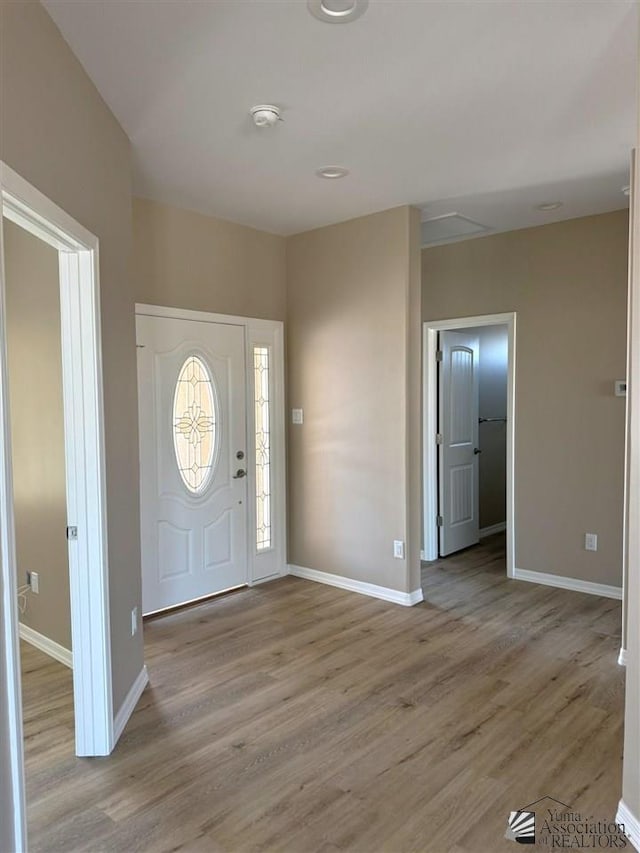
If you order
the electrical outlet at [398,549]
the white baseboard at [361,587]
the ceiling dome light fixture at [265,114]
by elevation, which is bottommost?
the white baseboard at [361,587]

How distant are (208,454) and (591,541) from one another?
2.94m

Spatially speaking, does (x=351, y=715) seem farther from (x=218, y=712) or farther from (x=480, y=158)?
(x=480, y=158)

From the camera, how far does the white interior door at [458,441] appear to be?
5355mm

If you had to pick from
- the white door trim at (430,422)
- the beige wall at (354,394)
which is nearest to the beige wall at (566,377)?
the white door trim at (430,422)

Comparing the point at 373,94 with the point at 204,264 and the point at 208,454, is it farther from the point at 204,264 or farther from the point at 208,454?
the point at 208,454

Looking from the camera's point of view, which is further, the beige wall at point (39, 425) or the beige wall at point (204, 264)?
the beige wall at point (204, 264)

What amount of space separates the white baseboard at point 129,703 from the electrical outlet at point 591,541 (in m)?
3.23

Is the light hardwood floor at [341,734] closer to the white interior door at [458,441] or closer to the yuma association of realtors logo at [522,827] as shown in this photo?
the yuma association of realtors logo at [522,827]

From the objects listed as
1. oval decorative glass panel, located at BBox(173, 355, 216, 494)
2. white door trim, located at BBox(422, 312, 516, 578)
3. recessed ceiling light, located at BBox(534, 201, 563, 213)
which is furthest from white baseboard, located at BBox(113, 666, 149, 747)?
recessed ceiling light, located at BBox(534, 201, 563, 213)

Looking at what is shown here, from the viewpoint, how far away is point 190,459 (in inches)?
167

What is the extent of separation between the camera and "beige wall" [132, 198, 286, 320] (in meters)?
3.90

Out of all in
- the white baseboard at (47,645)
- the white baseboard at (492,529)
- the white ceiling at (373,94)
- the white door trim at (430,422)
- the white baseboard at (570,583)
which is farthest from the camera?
the white baseboard at (492,529)

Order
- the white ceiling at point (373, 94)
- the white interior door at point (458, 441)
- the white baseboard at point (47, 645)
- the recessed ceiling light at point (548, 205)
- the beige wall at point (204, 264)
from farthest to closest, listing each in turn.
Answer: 1. the white interior door at point (458, 441)
2. the recessed ceiling light at point (548, 205)
3. the beige wall at point (204, 264)
4. the white baseboard at point (47, 645)
5. the white ceiling at point (373, 94)

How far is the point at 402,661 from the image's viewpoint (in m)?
3.33
